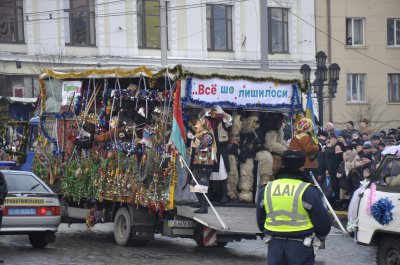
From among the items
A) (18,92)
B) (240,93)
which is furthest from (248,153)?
(18,92)

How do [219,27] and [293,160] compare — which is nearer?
[293,160]

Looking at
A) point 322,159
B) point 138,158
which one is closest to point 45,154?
point 138,158

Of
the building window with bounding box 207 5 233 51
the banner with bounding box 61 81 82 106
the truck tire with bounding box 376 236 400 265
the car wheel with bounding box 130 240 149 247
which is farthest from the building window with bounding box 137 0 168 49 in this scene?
the truck tire with bounding box 376 236 400 265

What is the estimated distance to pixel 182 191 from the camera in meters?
15.4

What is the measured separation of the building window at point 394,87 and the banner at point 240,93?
34.1m

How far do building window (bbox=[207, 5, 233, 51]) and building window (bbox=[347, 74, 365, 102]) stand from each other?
691 centimetres

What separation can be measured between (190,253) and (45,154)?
4438mm

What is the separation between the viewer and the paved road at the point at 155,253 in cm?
1493

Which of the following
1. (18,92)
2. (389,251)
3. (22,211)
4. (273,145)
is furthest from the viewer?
(18,92)

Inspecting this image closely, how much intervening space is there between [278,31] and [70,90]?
2992 cm

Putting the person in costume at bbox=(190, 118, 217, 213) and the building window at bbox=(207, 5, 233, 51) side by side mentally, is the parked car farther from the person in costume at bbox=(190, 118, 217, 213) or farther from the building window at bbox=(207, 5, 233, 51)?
the building window at bbox=(207, 5, 233, 51)

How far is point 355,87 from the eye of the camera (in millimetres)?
48719

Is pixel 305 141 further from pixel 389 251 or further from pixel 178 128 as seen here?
pixel 389 251

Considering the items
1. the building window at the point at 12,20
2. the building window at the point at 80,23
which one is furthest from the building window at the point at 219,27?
the building window at the point at 12,20
